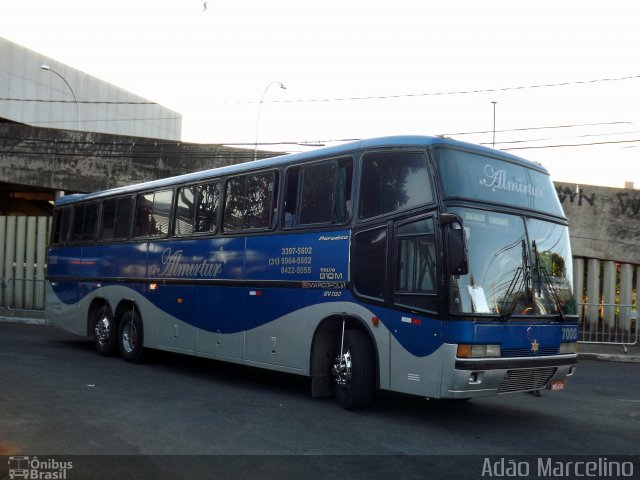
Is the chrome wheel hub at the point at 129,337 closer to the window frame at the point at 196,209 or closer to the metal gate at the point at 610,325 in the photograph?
the window frame at the point at 196,209

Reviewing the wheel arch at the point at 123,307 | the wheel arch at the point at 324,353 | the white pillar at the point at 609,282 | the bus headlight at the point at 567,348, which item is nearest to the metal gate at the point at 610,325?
the white pillar at the point at 609,282

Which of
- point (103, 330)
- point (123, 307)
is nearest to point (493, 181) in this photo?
point (123, 307)

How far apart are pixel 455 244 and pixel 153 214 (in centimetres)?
789

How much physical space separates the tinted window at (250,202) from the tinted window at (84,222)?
5.34 metres

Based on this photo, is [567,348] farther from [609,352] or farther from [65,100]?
[65,100]

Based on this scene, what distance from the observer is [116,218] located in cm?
1523

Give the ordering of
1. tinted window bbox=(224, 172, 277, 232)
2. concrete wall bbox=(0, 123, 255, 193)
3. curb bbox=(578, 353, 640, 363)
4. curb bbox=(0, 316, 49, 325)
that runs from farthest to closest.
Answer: concrete wall bbox=(0, 123, 255, 193)
curb bbox=(0, 316, 49, 325)
curb bbox=(578, 353, 640, 363)
tinted window bbox=(224, 172, 277, 232)

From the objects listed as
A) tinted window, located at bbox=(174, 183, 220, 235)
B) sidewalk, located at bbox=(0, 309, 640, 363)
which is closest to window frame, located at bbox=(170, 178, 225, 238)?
tinted window, located at bbox=(174, 183, 220, 235)

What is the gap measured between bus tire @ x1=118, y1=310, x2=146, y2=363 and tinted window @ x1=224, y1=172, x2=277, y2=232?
3742mm

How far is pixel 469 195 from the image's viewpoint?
27.7ft

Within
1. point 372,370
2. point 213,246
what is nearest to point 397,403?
point 372,370

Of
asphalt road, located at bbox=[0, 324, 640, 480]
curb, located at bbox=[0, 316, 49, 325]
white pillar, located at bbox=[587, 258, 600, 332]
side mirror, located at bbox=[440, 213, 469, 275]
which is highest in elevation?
side mirror, located at bbox=[440, 213, 469, 275]

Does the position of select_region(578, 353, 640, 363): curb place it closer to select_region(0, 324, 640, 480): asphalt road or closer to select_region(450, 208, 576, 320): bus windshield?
select_region(0, 324, 640, 480): asphalt road

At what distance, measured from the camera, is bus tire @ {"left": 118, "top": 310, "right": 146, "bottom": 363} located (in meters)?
14.2
